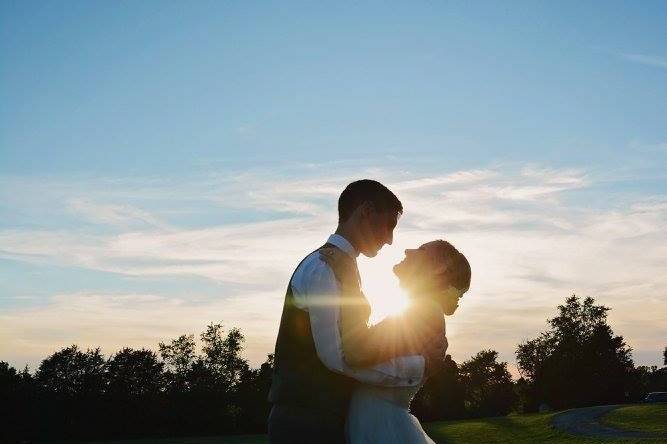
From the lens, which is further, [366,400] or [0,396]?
[0,396]

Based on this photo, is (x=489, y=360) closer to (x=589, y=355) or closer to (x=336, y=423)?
(x=589, y=355)

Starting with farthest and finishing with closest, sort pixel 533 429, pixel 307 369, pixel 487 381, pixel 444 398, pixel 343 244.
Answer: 1. pixel 487 381
2. pixel 444 398
3. pixel 533 429
4. pixel 343 244
5. pixel 307 369

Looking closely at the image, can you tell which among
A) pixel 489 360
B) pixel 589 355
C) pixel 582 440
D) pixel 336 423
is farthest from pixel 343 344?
pixel 489 360

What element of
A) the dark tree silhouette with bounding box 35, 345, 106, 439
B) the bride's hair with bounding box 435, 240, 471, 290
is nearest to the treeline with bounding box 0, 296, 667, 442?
the dark tree silhouette with bounding box 35, 345, 106, 439

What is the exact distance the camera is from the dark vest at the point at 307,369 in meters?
4.43

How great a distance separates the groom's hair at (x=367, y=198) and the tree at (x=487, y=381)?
9762 centimetres

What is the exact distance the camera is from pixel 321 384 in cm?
444

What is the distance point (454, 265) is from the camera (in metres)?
4.79

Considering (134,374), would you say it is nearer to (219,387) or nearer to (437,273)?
(219,387)

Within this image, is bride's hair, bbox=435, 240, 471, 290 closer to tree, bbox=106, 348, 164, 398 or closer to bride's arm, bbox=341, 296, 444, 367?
bride's arm, bbox=341, 296, 444, 367

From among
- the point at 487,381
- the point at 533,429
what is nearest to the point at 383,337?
the point at 533,429

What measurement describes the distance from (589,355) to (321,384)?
9995 cm

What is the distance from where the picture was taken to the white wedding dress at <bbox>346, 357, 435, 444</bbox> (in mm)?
4504

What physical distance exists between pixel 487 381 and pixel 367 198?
116 meters
